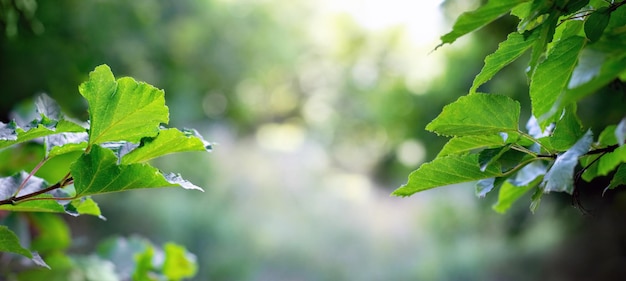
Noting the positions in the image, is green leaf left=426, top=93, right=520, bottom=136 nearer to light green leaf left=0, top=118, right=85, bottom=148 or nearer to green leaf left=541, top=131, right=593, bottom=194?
green leaf left=541, top=131, right=593, bottom=194

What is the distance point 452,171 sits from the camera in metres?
0.28

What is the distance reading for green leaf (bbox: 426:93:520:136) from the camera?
0.85ft

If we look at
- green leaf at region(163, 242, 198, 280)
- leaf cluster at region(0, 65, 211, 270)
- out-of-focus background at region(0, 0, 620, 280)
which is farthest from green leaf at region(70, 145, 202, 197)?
out-of-focus background at region(0, 0, 620, 280)

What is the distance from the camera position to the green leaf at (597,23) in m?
0.22

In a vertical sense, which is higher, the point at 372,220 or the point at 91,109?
the point at 372,220

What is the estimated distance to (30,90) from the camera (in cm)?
180

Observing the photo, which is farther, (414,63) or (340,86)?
(340,86)

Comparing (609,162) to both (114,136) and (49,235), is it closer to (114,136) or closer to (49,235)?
(114,136)

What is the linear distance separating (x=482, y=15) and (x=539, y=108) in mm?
53

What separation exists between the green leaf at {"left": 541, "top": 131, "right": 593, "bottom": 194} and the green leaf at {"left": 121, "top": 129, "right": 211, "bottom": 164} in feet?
0.56

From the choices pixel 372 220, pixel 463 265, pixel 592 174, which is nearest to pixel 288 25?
pixel 372 220

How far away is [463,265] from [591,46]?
272 centimetres

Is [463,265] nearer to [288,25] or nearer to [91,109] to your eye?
[288,25]

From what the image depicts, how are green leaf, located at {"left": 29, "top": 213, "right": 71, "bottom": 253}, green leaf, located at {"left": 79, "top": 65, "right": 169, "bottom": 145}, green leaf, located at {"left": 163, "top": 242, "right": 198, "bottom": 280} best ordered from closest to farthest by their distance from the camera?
green leaf, located at {"left": 79, "top": 65, "right": 169, "bottom": 145} → green leaf, located at {"left": 163, "top": 242, "right": 198, "bottom": 280} → green leaf, located at {"left": 29, "top": 213, "right": 71, "bottom": 253}
